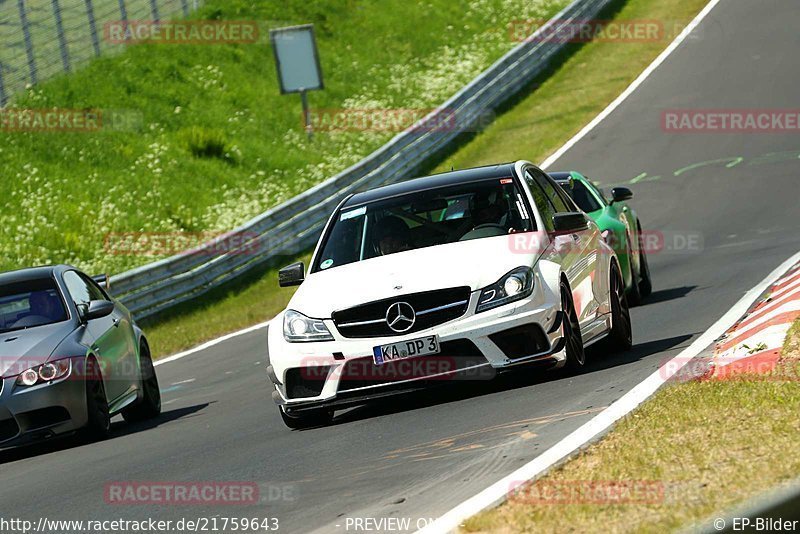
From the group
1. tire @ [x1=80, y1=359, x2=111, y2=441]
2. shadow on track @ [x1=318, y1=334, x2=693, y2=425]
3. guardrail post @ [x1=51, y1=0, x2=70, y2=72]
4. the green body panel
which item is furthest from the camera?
guardrail post @ [x1=51, y1=0, x2=70, y2=72]

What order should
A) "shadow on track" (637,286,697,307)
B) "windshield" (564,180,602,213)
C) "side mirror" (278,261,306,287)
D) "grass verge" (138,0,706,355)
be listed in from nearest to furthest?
"side mirror" (278,261,306,287) < "windshield" (564,180,602,213) < "shadow on track" (637,286,697,307) < "grass verge" (138,0,706,355)

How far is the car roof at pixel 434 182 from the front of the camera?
10484 millimetres

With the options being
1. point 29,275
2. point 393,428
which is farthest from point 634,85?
point 393,428

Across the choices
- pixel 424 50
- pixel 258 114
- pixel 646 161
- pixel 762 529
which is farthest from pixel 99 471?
pixel 424 50

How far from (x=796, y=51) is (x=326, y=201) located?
13.2 metres

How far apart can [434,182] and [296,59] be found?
73.3 feet

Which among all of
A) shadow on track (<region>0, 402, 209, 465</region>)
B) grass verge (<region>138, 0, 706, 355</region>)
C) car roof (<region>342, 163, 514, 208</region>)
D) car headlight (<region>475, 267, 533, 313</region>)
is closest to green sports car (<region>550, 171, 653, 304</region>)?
car roof (<region>342, 163, 514, 208</region>)

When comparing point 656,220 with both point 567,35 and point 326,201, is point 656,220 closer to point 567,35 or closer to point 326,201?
point 326,201

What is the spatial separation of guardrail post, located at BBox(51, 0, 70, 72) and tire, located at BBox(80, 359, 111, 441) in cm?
2099

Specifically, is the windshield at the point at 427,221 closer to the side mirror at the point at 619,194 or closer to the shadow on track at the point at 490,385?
the shadow on track at the point at 490,385

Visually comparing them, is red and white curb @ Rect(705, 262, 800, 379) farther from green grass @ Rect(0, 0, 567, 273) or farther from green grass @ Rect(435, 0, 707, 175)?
green grass @ Rect(435, 0, 707, 175)

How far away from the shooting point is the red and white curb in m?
8.33

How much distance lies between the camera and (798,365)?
7.93m

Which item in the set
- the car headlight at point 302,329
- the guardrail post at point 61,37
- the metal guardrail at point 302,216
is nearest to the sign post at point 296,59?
the metal guardrail at point 302,216
